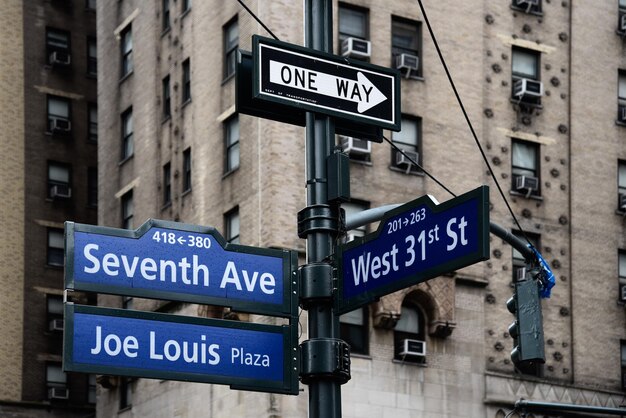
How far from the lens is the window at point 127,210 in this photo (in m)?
48.4

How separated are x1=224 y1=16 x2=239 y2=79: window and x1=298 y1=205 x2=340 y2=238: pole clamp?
3160 cm

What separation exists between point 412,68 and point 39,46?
20.2 m

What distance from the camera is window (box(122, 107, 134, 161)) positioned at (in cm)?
4938

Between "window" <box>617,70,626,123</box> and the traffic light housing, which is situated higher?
"window" <box>617,70,626,123</box>

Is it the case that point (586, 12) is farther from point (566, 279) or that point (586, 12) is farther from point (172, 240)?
point (172, 240)

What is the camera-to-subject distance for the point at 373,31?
41.3 meters

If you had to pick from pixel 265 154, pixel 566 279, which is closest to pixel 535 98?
pixel 566 279

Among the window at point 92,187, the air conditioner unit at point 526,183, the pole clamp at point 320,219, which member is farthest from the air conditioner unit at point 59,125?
the pole clamp at point 320,219

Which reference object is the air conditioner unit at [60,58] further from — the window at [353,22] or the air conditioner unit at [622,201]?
the air conditioner unit at [622,201]

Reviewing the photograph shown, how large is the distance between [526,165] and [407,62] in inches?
198

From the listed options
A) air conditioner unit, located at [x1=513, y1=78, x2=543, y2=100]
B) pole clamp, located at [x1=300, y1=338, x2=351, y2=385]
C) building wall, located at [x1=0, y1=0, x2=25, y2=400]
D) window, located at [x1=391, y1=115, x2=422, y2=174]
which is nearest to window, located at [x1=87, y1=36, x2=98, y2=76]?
building wall, located at [x1=0, y1=0, x2=25, y2=400]

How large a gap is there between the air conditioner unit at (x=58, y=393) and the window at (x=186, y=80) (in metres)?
14.3

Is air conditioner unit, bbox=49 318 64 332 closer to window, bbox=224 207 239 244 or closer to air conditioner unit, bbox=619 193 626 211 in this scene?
window, bbox=224 207 239 244

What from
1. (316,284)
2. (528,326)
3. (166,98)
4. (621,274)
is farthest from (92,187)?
(316,284)
